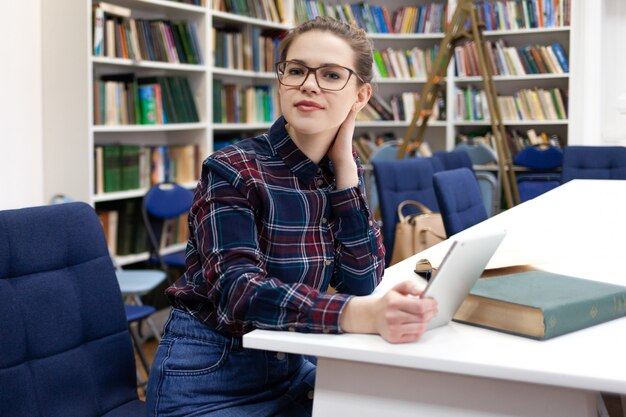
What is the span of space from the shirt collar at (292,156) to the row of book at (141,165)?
9.46 feet

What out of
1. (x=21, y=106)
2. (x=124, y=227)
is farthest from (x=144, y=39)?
(x=124, y=227)

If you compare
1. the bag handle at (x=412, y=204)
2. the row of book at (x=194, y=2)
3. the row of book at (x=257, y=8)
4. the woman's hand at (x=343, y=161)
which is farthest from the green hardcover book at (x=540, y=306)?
the row of book at (x=257, y=8)

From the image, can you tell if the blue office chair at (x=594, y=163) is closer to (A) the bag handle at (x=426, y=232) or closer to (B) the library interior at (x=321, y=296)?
(B) the library interior at (x=321, y=296)

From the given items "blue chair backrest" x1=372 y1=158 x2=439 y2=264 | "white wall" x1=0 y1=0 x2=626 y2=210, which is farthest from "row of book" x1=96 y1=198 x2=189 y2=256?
"blue chair backrest" x1=372 y1=158 x2=439 y2=264

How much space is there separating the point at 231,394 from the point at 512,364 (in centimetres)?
56

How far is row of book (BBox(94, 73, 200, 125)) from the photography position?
166 inches

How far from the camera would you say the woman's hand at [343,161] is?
155cm

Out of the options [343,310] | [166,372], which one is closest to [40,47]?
[166,372]

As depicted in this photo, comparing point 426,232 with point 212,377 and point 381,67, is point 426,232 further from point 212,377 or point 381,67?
point 381,67

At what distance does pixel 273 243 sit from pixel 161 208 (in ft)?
9.72

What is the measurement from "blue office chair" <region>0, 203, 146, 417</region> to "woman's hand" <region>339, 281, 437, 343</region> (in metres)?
0.65

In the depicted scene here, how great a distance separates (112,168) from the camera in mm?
4277

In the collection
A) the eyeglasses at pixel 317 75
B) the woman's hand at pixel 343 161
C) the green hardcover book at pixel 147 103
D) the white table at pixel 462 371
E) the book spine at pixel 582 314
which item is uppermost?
the green hardcover book at pixel 147 103

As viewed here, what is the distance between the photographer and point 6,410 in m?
1.44
